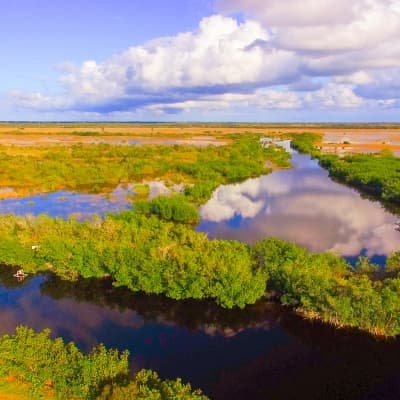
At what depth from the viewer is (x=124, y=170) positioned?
59688 millimetres

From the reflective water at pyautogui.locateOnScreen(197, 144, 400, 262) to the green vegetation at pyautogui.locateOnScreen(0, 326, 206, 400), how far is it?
18.8 metres

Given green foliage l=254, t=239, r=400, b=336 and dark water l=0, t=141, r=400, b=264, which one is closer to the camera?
green foliage l=254, t=239, r=400, b=336

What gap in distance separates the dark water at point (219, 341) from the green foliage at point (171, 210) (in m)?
12.1

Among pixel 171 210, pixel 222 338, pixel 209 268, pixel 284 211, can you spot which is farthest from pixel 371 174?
pixel 222 338

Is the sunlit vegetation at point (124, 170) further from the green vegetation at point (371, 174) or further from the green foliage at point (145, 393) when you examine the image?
the green foliage at point (145, 393)

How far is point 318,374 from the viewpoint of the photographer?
1767 cm

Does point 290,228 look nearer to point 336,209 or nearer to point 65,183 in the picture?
point 336,209

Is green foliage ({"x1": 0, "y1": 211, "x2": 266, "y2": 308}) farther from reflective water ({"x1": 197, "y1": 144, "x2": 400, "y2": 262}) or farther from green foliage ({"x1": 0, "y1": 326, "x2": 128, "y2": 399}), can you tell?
reflective water ({"x1": 197, "y1": 144, "x2": 400, "y2": 262})

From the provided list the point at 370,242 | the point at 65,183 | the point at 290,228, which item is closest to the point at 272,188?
the point at 290,228

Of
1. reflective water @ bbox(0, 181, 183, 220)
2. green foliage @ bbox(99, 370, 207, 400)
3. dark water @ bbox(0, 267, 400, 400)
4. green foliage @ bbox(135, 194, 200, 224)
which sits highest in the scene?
green foliage @ bbox(135, 194, 200, 224)

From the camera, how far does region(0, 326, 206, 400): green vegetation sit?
13.8 m

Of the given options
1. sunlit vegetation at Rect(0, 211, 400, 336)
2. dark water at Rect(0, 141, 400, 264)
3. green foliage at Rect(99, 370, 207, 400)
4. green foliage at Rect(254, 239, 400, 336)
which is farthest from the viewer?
dark water at Rect(0, 141, 400, 264)

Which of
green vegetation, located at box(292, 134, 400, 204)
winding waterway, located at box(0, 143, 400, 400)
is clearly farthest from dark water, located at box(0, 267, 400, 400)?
green vegetation, located at box(292, 134, 400, 204)

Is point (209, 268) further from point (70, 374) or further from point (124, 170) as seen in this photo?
point (124, 170)
